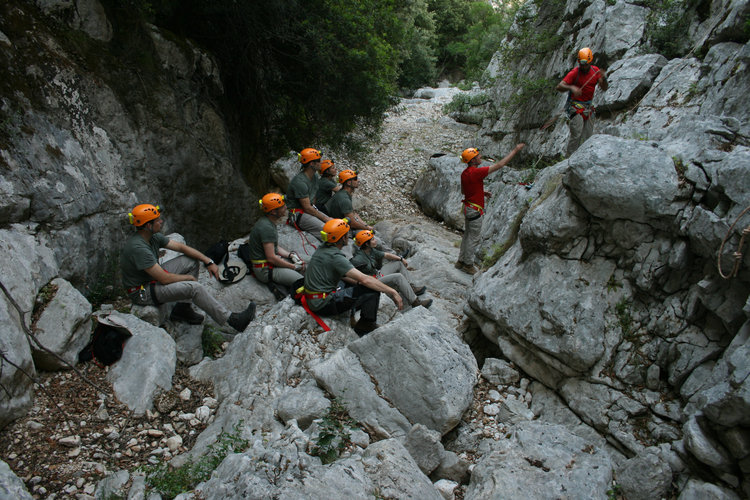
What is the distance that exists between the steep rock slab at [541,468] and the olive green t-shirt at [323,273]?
312cm

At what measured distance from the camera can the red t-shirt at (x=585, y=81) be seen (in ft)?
26.5

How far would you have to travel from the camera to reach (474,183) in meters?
8.45

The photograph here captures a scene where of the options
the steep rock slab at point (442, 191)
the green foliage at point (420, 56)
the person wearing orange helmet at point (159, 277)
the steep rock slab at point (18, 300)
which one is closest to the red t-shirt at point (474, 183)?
the steep rock slab at point (442, 191)

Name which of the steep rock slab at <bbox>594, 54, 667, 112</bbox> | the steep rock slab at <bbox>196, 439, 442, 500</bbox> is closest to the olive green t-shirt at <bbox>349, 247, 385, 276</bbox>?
the steep rock slab at <bbox>196, 439, 442, 500</bbox>

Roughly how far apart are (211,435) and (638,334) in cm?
509

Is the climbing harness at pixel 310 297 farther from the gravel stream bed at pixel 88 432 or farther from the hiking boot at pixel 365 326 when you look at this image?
the gravel stream bed at pixel 88 432

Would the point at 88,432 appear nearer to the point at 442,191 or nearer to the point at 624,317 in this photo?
the point at 624,317

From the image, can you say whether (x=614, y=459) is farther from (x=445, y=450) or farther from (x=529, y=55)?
(x=529, y=55)

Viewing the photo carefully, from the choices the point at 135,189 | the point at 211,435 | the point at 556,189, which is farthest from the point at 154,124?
the point at 556,189

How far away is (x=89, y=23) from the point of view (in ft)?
26.0

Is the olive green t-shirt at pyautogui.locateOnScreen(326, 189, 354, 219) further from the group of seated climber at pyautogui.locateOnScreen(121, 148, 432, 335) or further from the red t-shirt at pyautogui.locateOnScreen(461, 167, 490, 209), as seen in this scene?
the red t-shirt at pyautogui.locateOnScreen(461, 167, 490, 209)

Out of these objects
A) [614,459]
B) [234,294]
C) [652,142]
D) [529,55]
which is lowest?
[234,294]

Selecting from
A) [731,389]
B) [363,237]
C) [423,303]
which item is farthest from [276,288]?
[731,389]

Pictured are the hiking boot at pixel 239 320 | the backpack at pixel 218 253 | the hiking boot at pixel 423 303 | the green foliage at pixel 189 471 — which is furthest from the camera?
the backpack at pixel 218 253
